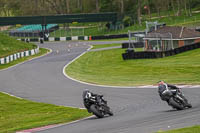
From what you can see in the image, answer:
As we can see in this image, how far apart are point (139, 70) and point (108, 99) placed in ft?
44.6

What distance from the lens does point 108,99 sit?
25844 mm

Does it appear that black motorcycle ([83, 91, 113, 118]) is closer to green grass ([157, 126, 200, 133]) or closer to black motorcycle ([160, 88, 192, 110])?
black motorcycle ([160, 88, 192, 110])

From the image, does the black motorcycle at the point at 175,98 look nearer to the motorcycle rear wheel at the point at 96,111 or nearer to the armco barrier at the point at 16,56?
the motorcycle rear wheel at the point at 96,111

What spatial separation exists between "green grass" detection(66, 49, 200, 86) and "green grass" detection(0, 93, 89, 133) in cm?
801

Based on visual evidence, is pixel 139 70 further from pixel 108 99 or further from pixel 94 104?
pixel 94 104

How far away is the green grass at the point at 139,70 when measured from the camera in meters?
32.8

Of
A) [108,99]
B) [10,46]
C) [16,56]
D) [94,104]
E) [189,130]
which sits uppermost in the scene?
[189,130]

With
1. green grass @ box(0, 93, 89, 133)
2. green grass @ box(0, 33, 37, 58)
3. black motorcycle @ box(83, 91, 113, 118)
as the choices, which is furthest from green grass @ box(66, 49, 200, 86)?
green grass @ box(0, 33, 37, 58)

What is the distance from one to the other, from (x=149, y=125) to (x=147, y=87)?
1283cm

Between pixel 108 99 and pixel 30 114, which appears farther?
pixel 108 99

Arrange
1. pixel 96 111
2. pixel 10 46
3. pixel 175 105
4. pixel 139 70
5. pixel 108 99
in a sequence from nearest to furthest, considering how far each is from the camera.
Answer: pixel 175 105 < pixel 96 111 < pixel 108 99 < pixel 139 70 < pixel 10 46

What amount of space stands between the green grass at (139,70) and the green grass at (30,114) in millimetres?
8013

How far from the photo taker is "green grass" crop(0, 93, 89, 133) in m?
19.7

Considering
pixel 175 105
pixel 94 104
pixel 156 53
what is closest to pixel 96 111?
pixel 94 104
